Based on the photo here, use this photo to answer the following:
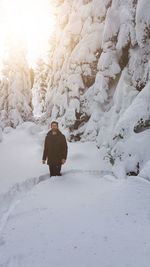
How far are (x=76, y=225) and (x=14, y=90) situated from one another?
3516cm

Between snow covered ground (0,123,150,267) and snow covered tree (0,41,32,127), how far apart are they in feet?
95.2

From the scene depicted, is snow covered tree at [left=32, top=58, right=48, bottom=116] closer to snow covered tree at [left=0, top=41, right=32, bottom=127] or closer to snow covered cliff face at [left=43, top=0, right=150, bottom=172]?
snow covered tree at [left=0, top=41, right=32, bottom=127]

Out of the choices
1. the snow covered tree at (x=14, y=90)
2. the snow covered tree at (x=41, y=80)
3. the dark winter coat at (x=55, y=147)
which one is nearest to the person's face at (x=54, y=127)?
the dark winter coat at (x=55, y=147)

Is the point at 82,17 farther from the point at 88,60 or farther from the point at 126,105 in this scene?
the point at 126,105

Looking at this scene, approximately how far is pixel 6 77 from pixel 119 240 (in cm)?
3796

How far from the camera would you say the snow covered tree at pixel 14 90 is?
39.3 m

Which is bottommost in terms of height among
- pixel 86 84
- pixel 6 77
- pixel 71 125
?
pixel 71 125

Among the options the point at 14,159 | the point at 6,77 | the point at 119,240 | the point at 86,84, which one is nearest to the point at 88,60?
the point at 86,84

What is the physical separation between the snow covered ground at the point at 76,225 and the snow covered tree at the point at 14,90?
95.2ft

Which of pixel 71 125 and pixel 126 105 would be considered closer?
pixel 126 105

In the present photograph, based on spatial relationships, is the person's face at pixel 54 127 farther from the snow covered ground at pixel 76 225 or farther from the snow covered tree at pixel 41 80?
the snow covered tree at pixel 41 80

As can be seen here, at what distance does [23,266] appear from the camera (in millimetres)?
4652

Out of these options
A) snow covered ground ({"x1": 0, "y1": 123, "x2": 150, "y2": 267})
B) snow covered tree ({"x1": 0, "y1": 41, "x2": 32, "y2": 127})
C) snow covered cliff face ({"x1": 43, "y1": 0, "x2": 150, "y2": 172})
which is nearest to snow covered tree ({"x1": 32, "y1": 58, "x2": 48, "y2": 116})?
snow covered tree ({"x1": 0, "y1": 41, "x2": 32, "y2": 127})

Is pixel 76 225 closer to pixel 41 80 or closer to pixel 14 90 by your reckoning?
pixel 14 90
